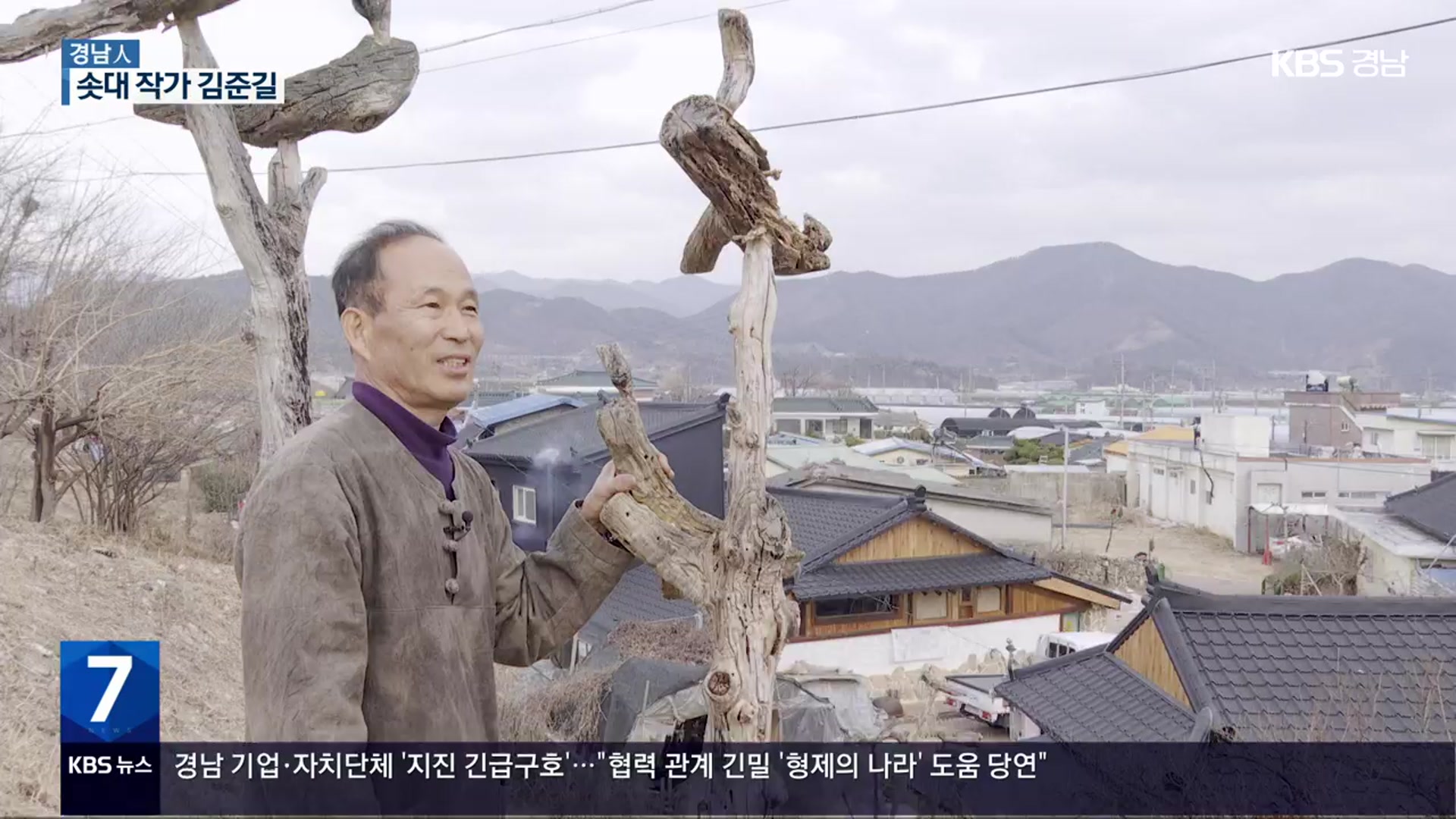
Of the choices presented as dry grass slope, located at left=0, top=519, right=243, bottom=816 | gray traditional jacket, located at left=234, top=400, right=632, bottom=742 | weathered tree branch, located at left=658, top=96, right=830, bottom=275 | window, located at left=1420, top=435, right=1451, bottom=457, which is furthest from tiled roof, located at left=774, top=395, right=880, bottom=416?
gray traditional jacket, located at left=234, top=400, right=632, bottom=742

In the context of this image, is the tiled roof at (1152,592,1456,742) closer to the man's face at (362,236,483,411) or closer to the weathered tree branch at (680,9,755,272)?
the weathered tree branch at (680,9,755,272)

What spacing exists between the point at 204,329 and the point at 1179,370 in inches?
5842

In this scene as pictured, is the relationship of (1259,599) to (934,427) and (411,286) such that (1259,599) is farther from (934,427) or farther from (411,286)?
(934,427)

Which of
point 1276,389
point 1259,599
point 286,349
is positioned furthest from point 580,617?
point 1276,389

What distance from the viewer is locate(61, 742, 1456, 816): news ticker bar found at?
3562 mm

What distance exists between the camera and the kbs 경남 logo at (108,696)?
4887mm

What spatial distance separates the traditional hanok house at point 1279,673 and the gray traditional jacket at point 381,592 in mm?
4557

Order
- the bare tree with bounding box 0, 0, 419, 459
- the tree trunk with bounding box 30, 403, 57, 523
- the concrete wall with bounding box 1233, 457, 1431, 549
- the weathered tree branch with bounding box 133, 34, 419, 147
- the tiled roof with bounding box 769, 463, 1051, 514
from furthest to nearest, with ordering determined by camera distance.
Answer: the concrete wall with bounding box 1233, 457, 1431, 549 → the tiled roof with bounding box 769, 463, 1051, 514 → the tree trunk with bounding box 30, 403, 57, 523 → the weathered tree branch with bounding box 133, 34, 419, 147 → the bare tree with bounding box 0, 0, 419, 459

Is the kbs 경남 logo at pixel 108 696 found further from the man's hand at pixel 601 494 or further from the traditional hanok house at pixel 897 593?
the traditional hanok house at pixel 897 593

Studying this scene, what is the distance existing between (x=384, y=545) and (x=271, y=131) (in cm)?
506

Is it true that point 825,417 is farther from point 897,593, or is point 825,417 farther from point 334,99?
point 334,99

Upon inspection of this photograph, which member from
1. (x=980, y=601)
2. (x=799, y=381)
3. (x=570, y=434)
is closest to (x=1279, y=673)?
(x=980, y=601)

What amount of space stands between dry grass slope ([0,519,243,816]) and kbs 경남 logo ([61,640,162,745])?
12.2 inches

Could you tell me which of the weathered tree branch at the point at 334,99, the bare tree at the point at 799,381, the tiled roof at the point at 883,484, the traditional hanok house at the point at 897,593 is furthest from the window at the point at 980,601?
the bare tree at the point at 799,381
